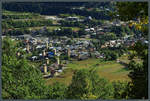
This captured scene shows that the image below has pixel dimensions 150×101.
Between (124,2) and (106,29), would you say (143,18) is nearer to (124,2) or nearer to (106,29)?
(124,2)

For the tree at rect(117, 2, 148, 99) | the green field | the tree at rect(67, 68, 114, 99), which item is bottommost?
the green field

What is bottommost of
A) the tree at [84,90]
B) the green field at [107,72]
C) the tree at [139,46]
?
the green field at [107,72]

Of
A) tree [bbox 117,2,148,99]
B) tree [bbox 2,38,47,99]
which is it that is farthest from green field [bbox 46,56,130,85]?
tree [bbox 117,2,148,99]

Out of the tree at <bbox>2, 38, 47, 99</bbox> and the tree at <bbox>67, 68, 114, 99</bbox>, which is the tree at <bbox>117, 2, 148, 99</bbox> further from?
the tree at <bbox>2, 38, 47, 99</bbox>

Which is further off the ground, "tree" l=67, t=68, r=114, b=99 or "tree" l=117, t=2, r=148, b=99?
"tree" l=117, t=2, r=148, b=99

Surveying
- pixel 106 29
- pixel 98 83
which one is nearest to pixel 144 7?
pixel 98 83

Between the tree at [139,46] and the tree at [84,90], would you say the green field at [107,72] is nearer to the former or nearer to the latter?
the tree at [84,90]

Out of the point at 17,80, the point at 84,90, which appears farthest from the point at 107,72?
the point at 17,80

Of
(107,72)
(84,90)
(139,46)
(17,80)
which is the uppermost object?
(139,46)

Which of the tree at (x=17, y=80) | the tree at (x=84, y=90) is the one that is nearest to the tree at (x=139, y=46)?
the tree at (x=84, y=90)

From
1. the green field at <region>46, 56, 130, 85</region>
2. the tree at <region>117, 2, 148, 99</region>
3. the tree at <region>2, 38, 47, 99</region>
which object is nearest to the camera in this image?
the tree at <region>117, 2, 148, 99</region>

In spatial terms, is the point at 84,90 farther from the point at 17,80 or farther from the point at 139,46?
the point at 139,46
